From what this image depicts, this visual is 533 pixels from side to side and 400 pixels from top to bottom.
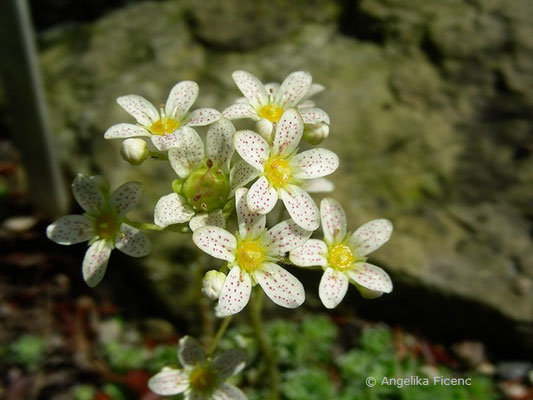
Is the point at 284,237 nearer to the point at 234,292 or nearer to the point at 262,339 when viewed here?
the point at 234,292

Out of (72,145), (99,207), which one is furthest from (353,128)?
(99,207)

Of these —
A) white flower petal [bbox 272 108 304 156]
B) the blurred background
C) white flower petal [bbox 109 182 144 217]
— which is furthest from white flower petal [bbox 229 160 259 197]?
the blurred background

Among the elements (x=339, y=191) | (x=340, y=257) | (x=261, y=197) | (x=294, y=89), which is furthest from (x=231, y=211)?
(x=339, y=191)

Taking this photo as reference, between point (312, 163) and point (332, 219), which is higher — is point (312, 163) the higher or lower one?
the higher one

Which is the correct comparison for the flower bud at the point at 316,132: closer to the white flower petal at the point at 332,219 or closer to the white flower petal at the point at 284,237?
the white flower petal at the point at 332,219

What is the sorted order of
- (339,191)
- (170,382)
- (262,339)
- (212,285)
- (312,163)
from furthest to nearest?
(339,191)
(262,339)
(170,382)
(312,163)
(212,285)

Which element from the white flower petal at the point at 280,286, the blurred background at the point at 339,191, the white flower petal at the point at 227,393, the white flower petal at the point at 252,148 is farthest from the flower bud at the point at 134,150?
the blurred background at the point at 339,191

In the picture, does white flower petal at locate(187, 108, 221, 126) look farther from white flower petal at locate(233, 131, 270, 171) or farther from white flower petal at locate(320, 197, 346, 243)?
white flower petal at locate(320, 197, 346, 243)
